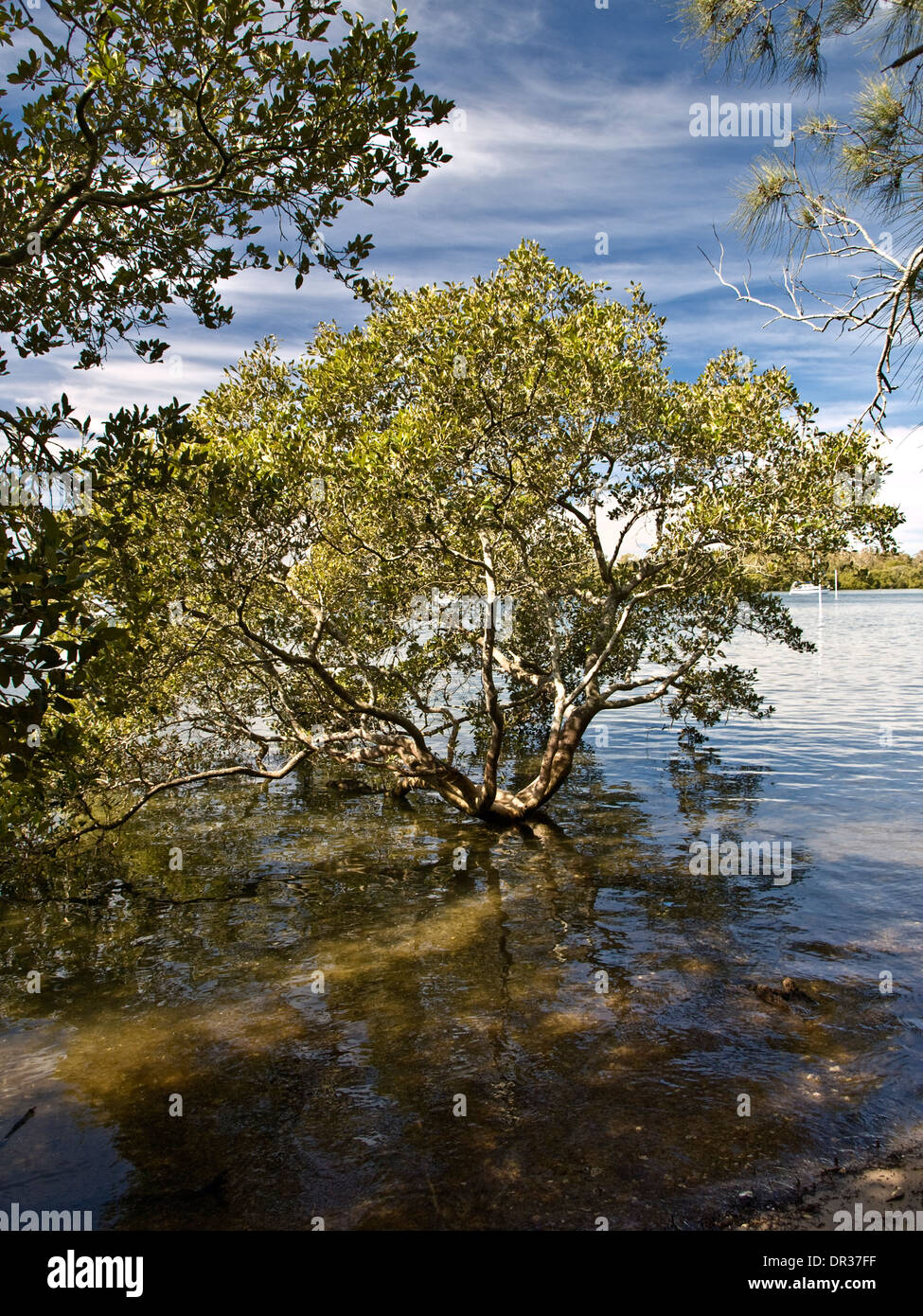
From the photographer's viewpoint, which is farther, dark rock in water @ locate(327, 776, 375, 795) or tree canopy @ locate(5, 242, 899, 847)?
dark rock in water @ locate(327, 776, 375, 795)

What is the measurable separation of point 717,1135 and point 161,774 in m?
17.6

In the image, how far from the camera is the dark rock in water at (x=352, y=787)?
93.2 ft

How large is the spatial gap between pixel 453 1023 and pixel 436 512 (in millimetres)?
10395

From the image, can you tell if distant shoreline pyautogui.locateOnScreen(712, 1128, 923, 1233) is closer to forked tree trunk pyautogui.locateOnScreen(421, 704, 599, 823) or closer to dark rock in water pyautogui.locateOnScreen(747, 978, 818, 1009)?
dark rock in water pyautogui.locateOnScreen(747, 978, 818, 1009)

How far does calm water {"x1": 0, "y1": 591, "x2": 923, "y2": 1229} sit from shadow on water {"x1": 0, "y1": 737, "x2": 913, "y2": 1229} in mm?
44

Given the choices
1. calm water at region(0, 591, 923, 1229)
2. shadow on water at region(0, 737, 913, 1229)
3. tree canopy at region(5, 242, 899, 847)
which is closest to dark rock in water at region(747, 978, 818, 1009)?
shadow on water at region(0, 737, 913, 1229)

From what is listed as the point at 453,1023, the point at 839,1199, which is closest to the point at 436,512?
the point at 453,1023

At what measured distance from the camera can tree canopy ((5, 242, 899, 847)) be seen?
15.6m

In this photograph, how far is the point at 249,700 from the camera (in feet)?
75.8

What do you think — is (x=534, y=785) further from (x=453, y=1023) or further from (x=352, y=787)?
(x=453, y=1023)

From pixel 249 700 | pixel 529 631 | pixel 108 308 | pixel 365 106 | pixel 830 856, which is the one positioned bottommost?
pixel 830 856
